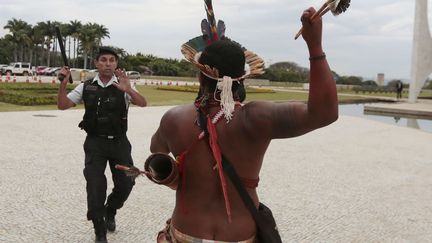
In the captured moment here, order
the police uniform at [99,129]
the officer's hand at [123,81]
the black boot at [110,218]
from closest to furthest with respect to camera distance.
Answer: the officer's hand at [123,81]
the police uniform at [99,129]
the black boot at [110,218]

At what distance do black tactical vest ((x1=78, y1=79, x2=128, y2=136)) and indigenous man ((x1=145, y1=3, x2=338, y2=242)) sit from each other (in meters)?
1.84

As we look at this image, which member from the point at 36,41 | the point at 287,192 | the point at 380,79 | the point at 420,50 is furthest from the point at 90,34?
the point at 287,192

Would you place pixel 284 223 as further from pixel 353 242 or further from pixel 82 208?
pixel 82 208

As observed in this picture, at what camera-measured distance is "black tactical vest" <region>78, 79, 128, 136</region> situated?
11.6 ft

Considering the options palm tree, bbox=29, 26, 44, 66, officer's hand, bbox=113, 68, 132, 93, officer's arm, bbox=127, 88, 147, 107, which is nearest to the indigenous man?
officer's hand, bbox=113, 68, 132, 93

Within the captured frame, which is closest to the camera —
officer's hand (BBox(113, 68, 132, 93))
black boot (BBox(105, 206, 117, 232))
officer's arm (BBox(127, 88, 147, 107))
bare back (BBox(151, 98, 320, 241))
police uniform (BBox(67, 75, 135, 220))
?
bare back (BBox(151, 98, 320, 241))

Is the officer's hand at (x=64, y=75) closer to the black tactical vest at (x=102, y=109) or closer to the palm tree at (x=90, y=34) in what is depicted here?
the black tactical vest at (x=102, y=109)

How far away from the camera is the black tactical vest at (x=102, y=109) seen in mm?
3525

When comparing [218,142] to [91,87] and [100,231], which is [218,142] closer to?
[91,87]

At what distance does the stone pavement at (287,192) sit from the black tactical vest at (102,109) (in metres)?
0.99

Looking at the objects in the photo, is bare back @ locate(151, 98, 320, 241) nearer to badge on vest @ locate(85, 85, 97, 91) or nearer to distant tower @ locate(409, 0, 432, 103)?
badge on vest @ locate(85, 85, 97, 91)

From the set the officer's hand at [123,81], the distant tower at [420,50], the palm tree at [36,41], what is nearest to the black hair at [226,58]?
the officer's hand at [123,81]

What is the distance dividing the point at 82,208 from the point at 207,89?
339 centimetres

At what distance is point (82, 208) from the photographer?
4.69m
